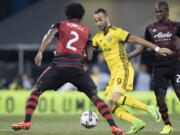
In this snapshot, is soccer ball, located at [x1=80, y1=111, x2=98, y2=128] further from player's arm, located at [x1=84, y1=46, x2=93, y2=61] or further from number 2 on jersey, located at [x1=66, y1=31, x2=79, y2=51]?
number 2 on jersey, located at [x1=66, y1=31, x2=79, y2=51]

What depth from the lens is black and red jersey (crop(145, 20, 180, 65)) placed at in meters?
13.6

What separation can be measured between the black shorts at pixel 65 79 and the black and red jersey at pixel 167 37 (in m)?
2.00

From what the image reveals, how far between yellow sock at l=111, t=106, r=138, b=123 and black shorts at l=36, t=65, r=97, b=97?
1072 millimetres

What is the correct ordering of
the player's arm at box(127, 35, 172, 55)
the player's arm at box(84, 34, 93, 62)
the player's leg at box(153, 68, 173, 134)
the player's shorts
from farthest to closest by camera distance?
the player's leg at box(153, 68, 173, 134)
the player's shorts
the player's arm at box(127, 35, 172, 55)
the player's arm at box(84, 34, 93, 62)

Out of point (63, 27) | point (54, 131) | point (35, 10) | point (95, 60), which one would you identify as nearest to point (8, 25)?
point (35, 10)

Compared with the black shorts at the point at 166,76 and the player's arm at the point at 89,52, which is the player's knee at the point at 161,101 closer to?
the black shorts at the point at 166,76

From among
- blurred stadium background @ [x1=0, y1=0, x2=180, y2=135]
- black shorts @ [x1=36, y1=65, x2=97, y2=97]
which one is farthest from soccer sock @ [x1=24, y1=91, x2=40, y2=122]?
blurred stadium background @ [x1=0, y1=0, x2=180, y2=135]

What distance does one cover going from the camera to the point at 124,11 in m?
24.4

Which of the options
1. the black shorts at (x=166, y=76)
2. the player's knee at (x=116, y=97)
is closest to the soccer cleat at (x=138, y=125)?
the player's knee at (x=116, y=97)

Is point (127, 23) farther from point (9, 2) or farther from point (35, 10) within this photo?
point (9, 2)

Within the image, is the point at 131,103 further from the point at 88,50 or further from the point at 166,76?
the point at 88,50

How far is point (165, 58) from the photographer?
1377 cm

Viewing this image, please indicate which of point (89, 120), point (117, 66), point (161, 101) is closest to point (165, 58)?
point (161, 101)

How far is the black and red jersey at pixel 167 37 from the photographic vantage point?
13.6 m
